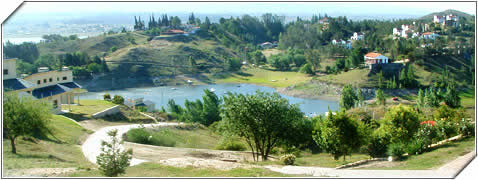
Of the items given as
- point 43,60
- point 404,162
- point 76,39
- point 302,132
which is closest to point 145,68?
point 43,60

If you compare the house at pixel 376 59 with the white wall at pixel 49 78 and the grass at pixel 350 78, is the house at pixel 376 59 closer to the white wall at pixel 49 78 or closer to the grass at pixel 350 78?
the grass at pixel 350 78

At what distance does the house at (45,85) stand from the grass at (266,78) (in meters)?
26.5

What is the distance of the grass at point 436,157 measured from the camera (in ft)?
23.8

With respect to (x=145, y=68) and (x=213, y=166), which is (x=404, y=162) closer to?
(x=213, y=166)

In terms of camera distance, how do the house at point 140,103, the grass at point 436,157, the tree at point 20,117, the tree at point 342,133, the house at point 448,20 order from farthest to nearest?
the house at point 448,20
the house at point 140,103
the tree at point 342,133
the tree at point 20,117
the grass at point 436,157

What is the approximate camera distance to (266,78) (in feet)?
148

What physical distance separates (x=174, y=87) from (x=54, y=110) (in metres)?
27.8

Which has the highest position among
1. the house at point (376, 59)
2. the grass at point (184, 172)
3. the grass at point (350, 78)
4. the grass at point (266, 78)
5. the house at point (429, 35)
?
the house at point (429, 35)

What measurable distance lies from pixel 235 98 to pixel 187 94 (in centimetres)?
2812

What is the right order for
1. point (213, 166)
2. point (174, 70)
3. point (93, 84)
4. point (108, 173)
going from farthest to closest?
point (174, 70), point (93, 84), point (213, 166), point (108, 173)

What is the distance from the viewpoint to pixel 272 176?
22.2ft

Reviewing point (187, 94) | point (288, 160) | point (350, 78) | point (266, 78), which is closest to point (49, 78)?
point (288, 160)

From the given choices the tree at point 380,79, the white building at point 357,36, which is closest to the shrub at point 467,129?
the tree at point 380,79

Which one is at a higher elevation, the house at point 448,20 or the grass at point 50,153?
the house at point 448,20
